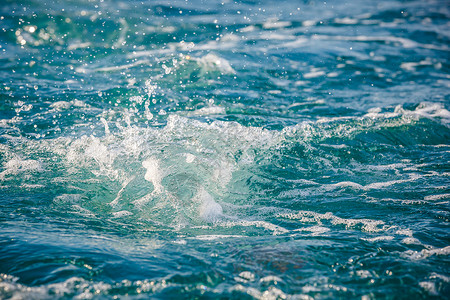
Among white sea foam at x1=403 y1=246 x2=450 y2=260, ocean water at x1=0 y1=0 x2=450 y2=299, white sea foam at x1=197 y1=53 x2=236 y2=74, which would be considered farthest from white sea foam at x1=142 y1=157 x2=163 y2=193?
white sea foam at x1=197 y1=53 x2=236 y2=74

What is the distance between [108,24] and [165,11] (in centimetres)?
191

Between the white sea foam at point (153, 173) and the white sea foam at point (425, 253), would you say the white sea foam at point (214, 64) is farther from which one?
the white sea foam at point (425, 253)

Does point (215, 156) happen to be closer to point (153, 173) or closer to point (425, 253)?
point (153, 173)

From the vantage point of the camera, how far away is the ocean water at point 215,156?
116 inches

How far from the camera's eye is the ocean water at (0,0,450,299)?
2.94 m

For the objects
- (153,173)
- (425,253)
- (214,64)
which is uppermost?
(214,64)

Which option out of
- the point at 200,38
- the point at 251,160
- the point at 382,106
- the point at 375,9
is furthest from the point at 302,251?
the point at 375,9

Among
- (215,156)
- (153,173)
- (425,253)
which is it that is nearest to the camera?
(425,253)

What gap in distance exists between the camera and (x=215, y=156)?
543 cm

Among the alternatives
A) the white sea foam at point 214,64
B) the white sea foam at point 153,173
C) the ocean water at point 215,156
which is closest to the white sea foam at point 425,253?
the ocean water at point 215,156

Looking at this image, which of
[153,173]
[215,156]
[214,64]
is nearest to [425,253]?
[215,156]

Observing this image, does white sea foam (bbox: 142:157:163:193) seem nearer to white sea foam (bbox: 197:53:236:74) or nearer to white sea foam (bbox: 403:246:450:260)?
white sea foam (bbox: 403:246:450:260)

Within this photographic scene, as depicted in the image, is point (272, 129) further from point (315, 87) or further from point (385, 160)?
point (315, 87)

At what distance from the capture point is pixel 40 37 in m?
9.63
